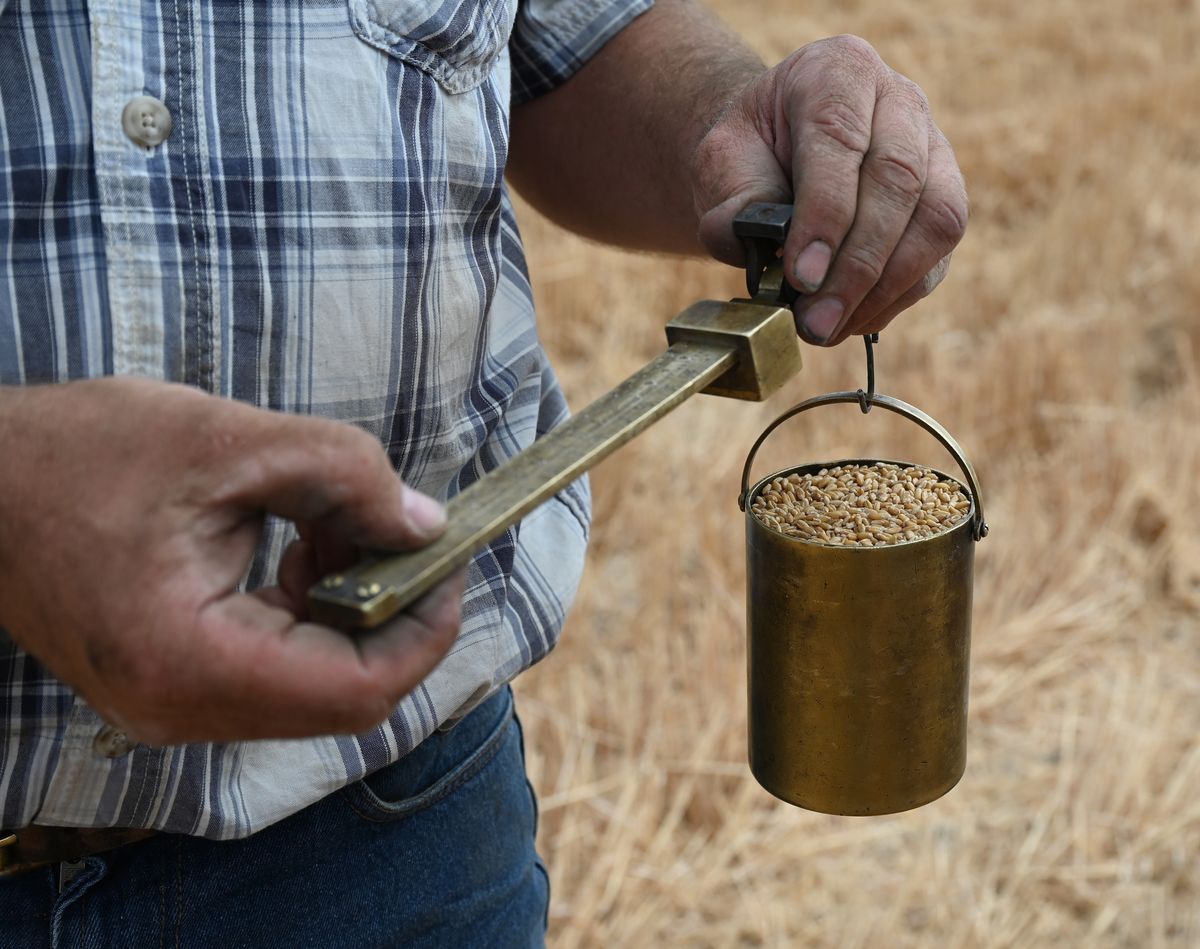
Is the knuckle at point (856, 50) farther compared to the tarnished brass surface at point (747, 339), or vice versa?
the knuckle at point (856, 50)

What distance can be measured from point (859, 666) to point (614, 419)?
21.4 inches

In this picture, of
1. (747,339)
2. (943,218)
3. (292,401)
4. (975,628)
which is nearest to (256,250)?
(292,401)

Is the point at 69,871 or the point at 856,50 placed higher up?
the point at 856,50

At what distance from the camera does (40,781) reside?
1059 mm

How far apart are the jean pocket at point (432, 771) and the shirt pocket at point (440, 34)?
0.61 m

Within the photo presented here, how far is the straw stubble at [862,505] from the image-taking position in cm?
136

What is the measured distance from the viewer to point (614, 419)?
955 millimetres

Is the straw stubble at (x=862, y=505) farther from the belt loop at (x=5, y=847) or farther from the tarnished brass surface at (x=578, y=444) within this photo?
the belt loop at (x=5, y=847)

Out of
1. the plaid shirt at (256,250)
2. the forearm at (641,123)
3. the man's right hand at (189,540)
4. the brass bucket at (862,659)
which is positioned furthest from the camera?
the forearm at (641,123)

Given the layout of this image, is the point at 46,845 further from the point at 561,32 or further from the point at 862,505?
the point at 561,32

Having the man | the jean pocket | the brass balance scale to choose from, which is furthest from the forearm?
the jean pocket

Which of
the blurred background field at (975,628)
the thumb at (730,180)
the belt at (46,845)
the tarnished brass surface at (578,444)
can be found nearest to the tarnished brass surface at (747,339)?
the tarnished brass surface at (578,444)

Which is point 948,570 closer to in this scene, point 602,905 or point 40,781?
point 40,781

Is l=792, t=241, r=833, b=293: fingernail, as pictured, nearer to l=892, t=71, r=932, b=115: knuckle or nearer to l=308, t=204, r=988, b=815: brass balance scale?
l=308, t=204, r=988, b=815: brass balance scale
